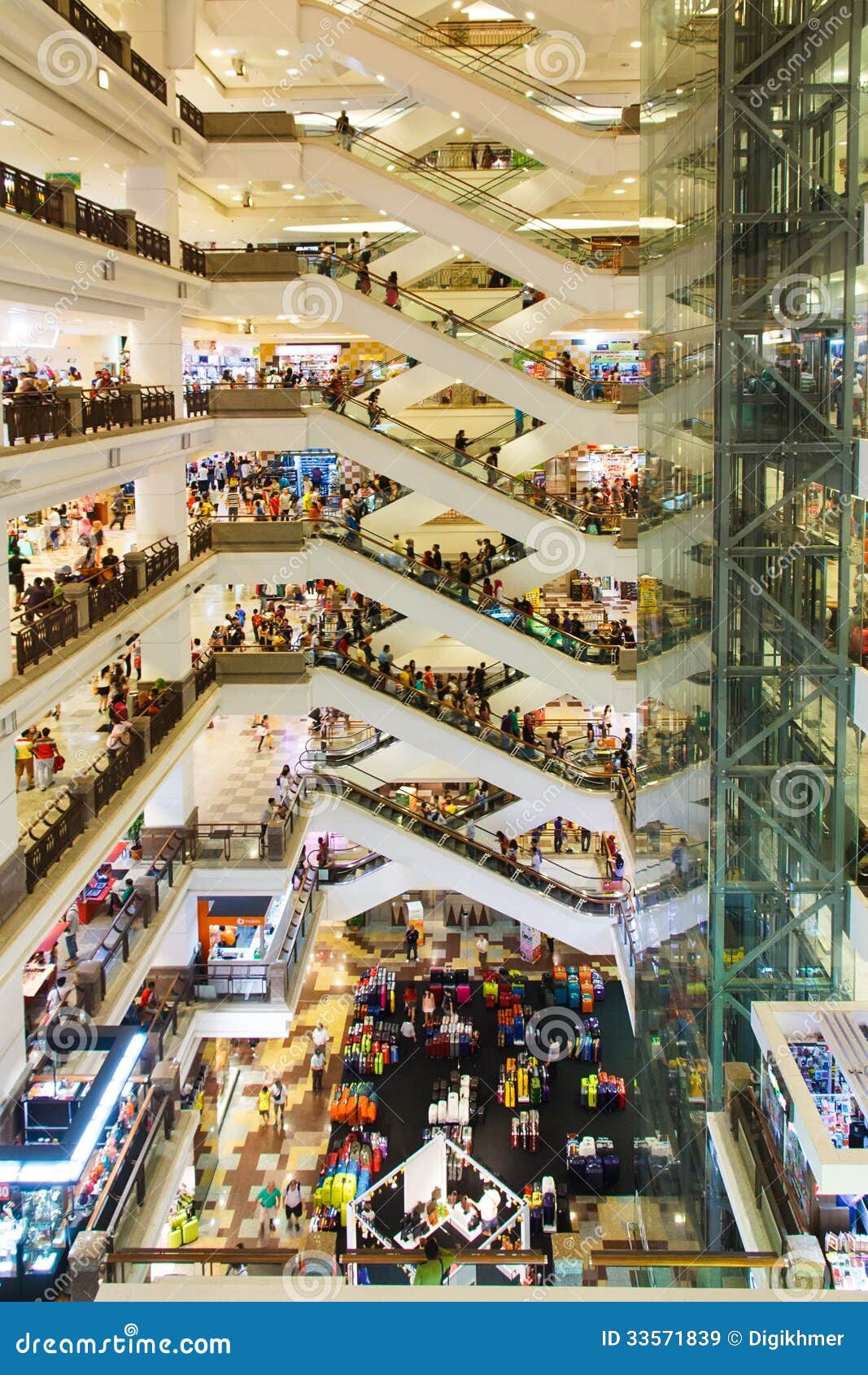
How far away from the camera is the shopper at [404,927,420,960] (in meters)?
18.8

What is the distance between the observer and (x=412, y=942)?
743 inches

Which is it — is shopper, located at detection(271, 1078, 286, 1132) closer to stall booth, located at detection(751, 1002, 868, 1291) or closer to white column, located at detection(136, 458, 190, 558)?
white column, located at detection(136, 458, 190, 558)

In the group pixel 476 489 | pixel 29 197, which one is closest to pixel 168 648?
pixel 476 489

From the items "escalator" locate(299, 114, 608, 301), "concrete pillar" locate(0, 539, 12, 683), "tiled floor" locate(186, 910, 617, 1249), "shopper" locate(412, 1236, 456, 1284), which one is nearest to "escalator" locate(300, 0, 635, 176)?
"escalator" locate(299, 114, 608, 301)

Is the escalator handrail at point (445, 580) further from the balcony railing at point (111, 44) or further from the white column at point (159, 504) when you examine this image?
the balcony railing at point (111, 44)

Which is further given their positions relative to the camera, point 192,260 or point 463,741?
point 463,741

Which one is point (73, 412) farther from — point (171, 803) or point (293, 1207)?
point (293, 1207)

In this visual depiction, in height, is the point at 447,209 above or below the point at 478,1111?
above

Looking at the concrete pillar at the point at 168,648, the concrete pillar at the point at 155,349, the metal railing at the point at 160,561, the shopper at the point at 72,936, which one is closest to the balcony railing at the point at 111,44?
the concrete pillar at the point at 155,349

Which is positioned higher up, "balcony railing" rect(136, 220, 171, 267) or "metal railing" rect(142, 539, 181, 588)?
"balcony railing" rect(136, 220, 171, 267)

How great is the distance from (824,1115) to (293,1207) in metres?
8.38

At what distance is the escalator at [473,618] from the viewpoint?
1606 cm

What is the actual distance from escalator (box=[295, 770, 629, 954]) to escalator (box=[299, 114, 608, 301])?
676 centimetres

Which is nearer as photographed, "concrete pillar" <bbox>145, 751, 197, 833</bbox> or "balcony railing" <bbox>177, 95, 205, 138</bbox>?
"balcony railing" <bbox>177, 95, 205, 138</bbox>
